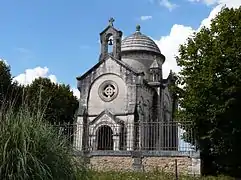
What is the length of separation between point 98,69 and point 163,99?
259 inches

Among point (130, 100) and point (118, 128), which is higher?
point (130, 100)

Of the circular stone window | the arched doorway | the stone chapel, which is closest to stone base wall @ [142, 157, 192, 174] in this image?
the stone chapel

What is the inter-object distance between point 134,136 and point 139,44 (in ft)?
53.9

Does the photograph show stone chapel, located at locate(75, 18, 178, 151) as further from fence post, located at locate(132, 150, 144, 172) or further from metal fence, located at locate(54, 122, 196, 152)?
fence post, located at locate(132, 150, 144, 172)

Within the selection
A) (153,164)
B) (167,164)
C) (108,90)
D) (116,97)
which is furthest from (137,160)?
(108,90)

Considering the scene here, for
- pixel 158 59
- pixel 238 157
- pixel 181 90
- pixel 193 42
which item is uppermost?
pixel 158 59

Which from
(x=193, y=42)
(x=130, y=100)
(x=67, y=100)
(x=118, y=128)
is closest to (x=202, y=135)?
(x=193, y=42)

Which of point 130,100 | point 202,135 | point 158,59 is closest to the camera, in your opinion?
point 202,135

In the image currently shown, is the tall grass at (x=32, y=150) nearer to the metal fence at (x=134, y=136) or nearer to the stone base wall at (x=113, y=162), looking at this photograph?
the metal fence at (x=134, y=136)

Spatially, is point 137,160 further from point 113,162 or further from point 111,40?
point 111,40

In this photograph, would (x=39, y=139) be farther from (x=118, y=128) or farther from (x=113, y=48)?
(x=113, y=48)

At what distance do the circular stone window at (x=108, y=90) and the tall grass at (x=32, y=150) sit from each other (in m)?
24.0

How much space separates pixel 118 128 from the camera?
28.2m

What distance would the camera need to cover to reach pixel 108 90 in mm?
31688
